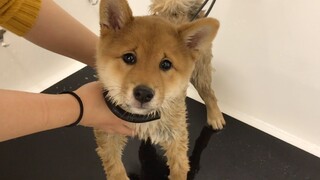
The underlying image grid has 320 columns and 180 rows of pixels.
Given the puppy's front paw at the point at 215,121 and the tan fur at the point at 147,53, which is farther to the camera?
the puppy's front paw at the point at 215,121

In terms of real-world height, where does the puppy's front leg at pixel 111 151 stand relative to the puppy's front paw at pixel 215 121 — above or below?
above

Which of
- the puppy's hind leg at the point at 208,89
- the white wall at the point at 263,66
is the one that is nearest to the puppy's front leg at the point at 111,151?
the puppy's hind leg at the point at 208,89

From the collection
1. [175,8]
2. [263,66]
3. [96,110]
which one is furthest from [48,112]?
[263,66]

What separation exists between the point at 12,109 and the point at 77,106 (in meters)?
0.14

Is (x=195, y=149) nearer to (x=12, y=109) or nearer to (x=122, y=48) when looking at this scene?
(x=122, y=48)

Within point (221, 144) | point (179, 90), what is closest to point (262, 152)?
point (221, 144)

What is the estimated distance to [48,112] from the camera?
0.76m

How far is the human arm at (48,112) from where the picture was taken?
2.33 ft

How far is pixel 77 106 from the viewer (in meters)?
0.80

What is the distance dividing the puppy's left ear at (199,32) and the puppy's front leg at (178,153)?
0.25 m

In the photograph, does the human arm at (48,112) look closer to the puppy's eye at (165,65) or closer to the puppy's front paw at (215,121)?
the puppy's eye at (165,65)

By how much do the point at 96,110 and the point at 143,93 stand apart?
15 centimetres

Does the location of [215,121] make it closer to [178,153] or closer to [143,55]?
[178,153]

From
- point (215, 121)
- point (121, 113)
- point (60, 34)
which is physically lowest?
point (215, 121)
